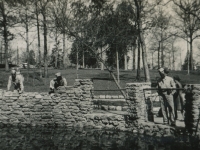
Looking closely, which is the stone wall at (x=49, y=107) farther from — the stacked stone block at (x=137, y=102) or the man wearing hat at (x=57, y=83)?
the stacked stone block at (x=137, y=102)

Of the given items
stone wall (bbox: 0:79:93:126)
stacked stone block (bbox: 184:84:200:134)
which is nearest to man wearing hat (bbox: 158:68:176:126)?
stacked stone block (bbox: 184:84:200:134)

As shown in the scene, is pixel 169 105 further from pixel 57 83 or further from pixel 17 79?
pixel 17 79

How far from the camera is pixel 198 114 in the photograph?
8930 millimetres

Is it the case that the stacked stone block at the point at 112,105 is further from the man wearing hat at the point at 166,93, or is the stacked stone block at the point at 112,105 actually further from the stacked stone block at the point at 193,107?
the stacked stone block at the point at 193,107

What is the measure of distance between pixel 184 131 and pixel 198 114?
2.35 feet

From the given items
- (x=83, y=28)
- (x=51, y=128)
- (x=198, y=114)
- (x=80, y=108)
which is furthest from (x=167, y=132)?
(x=83, y=28)

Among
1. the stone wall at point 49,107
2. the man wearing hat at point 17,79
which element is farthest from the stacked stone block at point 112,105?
the man wearing hat at point 17,79

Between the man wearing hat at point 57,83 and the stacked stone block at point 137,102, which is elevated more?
the man wearing hat at point 57,83

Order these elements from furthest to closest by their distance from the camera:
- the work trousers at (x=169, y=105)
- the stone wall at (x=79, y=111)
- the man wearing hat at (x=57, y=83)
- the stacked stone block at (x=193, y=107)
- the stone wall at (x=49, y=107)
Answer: the man wearing hat at (x=57, y=83)
the stone wall at (x=49, y=107)
the stone wall at (x=79, y=111)
the work trousers at (x=169, y=105)
the stacked stone block at (x=193, y=107)

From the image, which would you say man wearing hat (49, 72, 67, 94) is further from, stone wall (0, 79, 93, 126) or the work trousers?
the work trousers

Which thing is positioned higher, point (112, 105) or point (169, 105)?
point (169, 105)

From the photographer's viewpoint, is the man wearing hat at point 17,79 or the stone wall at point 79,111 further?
the man wearing hat at point 17,79

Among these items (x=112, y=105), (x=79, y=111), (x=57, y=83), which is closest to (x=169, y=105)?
(x=79, y=111)

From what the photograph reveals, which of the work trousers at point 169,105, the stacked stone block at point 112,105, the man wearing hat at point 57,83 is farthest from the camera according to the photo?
the stacked stone block at point 112,105
